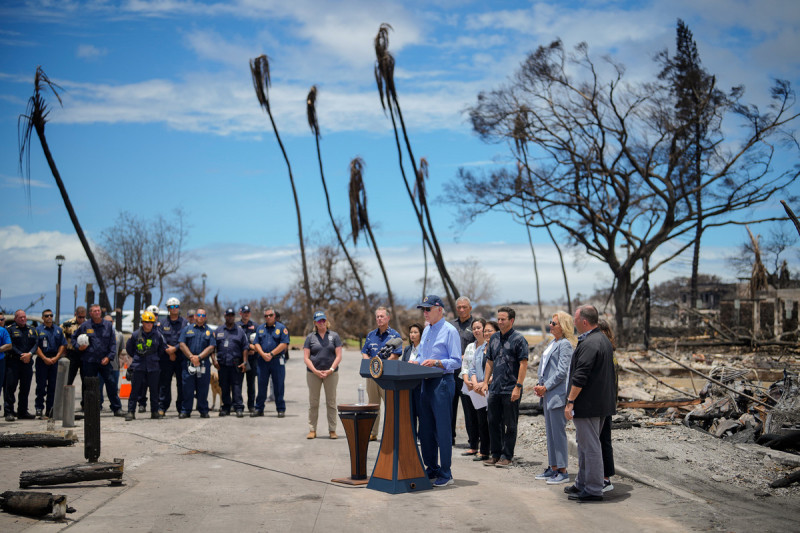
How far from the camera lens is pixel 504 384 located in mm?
10172

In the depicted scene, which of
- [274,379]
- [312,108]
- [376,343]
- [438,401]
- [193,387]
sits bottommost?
[193,387]

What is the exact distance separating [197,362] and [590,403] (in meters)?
9.56

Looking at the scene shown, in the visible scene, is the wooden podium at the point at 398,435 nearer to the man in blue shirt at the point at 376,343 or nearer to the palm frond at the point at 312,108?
the man in blue shirt at the point at 376,343

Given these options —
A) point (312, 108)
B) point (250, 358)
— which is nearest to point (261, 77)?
point (312, 108)

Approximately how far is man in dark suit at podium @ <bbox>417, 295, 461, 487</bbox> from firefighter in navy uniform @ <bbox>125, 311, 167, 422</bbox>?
25.6 ft

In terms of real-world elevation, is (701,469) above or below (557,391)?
below

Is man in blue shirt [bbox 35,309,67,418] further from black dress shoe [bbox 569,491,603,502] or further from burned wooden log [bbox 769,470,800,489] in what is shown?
burned wooden log [bbox 769,470,800,489]

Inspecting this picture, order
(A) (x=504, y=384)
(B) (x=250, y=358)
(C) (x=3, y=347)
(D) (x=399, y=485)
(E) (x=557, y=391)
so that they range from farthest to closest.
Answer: (B) (x=250, y=358) < (C) (x=3, y=347) < (A) (x=504, y=384) < (E) (x=557, y=391) < (D) (x=399, y=485)

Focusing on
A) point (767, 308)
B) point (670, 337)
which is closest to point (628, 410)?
point (670, 337)

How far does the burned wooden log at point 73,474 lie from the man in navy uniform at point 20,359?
24.2 feet

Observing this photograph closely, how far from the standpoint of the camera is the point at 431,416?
29.9 feet

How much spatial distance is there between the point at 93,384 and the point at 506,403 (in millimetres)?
5079

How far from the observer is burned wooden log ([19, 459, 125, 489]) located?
26.2ft

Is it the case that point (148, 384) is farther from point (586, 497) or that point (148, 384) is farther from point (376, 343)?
point (586, 497)
